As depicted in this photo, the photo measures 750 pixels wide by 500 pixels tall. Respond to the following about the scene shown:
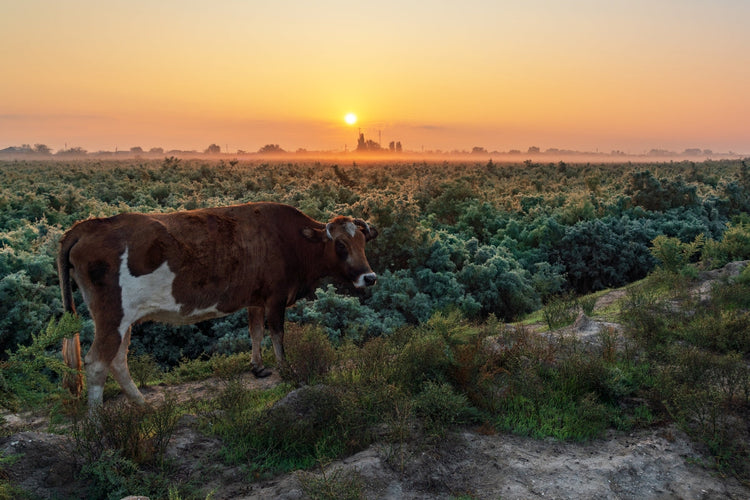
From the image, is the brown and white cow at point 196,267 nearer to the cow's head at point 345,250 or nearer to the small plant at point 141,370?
the cow's head at point 345,250

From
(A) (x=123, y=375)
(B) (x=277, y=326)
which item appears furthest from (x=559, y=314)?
(A) (x=123, y=375)

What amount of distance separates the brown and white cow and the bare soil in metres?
1.17

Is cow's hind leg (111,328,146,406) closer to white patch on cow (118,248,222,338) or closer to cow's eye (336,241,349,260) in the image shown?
white patch on cow (118,248,222,338)

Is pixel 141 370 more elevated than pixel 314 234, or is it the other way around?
pixel 314 234

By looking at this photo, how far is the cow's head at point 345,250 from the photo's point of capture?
7.62 meters

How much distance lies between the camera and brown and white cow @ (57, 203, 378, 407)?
5727mm

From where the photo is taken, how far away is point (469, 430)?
568 cm

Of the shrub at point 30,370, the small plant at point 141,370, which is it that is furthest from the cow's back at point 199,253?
the shrub at point 30,370

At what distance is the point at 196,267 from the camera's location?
6422 millimetres

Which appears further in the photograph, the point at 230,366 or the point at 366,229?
the point at 366,229

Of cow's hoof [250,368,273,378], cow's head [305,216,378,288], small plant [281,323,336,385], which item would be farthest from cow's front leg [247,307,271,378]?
cow's head [305,216,378,288]

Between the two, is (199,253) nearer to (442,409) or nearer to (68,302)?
(68,302)

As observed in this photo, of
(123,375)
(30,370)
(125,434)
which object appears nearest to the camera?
(30,370)

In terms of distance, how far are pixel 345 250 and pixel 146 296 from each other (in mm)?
2770
